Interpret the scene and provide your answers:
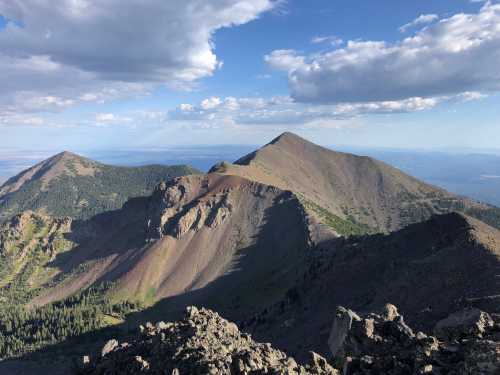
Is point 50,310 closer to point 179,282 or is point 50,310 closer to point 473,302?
point 179,282

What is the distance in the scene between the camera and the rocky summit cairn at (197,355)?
39.9 metres

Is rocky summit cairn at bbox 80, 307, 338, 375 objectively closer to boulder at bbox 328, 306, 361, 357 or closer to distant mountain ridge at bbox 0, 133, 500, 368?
boulder at bbox 328, 306, 361, 357

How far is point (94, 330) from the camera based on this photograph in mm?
156625

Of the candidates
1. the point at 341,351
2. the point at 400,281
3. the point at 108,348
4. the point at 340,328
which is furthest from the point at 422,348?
the point at 108,348

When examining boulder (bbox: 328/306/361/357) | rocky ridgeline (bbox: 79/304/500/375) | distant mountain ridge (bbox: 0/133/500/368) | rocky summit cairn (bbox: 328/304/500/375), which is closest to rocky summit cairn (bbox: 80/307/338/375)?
rocky ridgeline (bbox: 79/304/500/375)

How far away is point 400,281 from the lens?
268 ft

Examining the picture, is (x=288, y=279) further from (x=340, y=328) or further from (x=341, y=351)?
(x=341, y=351)

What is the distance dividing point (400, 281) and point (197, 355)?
173 ft

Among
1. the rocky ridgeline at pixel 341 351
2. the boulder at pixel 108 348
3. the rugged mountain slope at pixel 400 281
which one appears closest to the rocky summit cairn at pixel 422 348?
the rocky ridgeline at pixel 341 351

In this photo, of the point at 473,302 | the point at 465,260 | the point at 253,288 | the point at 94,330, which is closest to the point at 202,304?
the point at 253,288

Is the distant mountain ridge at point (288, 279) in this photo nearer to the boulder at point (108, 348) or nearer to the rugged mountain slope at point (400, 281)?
the rugged mountain slope at point (400, 281)

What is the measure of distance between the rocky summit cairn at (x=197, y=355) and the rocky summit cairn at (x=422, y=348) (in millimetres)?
5493

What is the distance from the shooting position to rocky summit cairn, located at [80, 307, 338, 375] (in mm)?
39938

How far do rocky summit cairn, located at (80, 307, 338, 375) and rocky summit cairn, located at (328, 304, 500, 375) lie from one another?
216 inches
